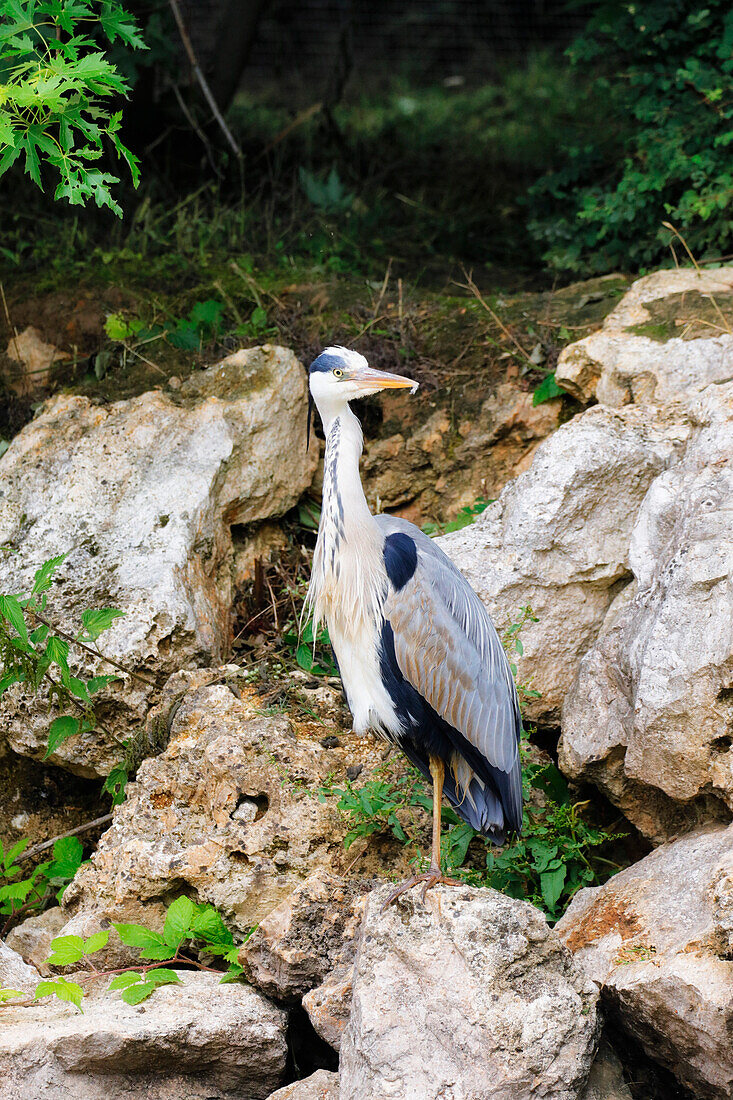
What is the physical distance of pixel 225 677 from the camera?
394cm

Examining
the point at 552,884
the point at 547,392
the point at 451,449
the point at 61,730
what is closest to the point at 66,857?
the point at 61,730

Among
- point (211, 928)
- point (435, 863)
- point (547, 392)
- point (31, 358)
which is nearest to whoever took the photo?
point (435, 863)

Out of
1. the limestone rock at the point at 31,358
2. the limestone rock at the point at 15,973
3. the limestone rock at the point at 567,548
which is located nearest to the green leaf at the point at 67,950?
the limestone rock at the point at 15,973

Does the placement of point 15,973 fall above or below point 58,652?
below

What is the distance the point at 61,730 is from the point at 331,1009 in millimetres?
1460

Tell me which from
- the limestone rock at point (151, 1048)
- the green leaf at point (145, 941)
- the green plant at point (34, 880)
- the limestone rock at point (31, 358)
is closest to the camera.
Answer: the limestone rock at point (151, 1048)

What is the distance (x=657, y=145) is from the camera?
5.23 m

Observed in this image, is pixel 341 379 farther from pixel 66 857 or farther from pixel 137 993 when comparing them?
pixel 66 857

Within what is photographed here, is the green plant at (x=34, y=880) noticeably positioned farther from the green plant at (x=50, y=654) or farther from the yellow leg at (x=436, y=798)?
the yellow leg at (x=436, y=798)

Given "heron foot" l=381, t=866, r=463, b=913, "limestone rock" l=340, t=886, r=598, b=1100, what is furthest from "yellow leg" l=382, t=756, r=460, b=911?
"limestone rock" l=340, t=886, r=598, b=1100

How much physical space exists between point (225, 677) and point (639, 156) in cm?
358

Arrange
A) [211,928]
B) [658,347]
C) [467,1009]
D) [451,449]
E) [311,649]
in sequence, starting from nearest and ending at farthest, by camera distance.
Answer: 1. [467,1009]
2. [211,928]
3. [311,649]
4. [658,347]
5. [451,449]

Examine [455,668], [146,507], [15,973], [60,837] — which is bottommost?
[60,837]

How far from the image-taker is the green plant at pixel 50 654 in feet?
11.4
